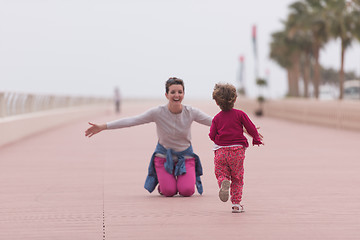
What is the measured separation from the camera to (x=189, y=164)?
27.7ft

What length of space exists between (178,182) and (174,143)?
45cm

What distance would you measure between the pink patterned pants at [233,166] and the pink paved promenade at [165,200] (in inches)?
10.2

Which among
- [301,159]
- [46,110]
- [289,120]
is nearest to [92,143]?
[301,159]

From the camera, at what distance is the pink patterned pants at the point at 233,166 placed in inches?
275

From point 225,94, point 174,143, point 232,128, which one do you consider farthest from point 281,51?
point 225,94

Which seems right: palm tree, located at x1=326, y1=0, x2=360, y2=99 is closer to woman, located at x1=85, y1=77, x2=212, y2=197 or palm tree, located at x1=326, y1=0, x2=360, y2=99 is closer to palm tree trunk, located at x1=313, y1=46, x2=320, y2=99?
palm tree trunk, located at x1=313, y1=46, x2=320, y2=99

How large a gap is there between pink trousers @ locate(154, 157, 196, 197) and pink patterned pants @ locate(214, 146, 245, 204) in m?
1.28

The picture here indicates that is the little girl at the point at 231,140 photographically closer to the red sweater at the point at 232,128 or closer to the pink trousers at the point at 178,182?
the red sweater at the point at 232,128

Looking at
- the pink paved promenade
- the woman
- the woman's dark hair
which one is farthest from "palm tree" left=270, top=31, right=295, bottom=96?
the woman's dark hair

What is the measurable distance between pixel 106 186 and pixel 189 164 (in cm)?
157

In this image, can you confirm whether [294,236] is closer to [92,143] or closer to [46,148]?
[46,148]

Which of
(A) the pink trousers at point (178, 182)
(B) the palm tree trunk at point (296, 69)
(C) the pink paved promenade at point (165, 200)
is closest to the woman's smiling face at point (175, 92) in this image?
(A) the pink trousers at point (178, 182)

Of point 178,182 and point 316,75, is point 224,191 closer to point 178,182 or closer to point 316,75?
point 178,182

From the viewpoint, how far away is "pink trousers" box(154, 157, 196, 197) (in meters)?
8.32
